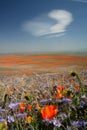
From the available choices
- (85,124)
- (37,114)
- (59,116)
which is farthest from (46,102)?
(85,124)

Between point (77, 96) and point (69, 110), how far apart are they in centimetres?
58

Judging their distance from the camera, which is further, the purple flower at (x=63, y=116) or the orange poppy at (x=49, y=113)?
the purple flower at (x=63, y=116)

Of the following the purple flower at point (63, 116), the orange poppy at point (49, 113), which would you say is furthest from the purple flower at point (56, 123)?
the purple flower at point (63, 116)

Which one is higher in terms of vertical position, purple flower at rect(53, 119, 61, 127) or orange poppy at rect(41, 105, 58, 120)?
orange poppy at rect(41, 105, 58, 120)

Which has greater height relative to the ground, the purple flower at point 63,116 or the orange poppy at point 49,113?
the orange poppy at point 49,113

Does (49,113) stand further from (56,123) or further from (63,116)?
(63,116)

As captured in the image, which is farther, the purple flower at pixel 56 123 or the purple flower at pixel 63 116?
the purple flower at pixel 63 116

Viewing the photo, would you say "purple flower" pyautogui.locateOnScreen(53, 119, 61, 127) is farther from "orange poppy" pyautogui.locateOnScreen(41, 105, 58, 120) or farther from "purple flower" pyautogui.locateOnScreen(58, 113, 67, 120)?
"purple flower" pyautogui.locateOnScreen(58, 113, 67, 120)

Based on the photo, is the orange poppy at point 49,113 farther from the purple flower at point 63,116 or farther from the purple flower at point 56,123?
the purple flower at point 63,116

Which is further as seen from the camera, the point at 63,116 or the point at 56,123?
the point at 63,116

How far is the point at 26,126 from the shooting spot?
3244mm

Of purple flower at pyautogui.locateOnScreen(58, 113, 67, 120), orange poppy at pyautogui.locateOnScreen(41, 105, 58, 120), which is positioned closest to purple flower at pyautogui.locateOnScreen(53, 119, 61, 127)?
orange poppy at pyautogui.locateOnScreen(41, 105, 58, 120)

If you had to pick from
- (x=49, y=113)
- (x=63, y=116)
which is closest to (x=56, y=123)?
(x=49, y=113)

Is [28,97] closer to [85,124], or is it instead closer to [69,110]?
[69,110]
